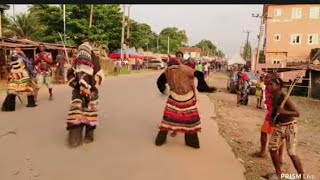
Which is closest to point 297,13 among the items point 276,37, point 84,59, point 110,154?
point 276,37

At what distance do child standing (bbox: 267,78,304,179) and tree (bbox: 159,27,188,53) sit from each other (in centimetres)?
9955

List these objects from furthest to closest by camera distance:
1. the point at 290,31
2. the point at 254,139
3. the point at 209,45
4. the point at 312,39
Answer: the point at 209,45 → the point at 290,31 → the point at 312,39 → the point at 254,139

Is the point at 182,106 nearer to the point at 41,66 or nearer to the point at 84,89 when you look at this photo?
the point at 84,89

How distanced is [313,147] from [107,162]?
5052 millimetres

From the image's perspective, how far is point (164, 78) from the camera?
7820 mm

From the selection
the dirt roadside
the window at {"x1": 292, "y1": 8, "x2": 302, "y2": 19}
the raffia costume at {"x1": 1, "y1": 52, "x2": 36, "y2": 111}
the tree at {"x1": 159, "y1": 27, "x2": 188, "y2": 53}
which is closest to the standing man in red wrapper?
the raffia costume at {"x1": 1, "y1": 52, "x2": 36, "y2": 111}

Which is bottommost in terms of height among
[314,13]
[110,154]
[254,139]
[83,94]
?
[254,139]

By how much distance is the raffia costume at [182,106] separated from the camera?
7.38 metres

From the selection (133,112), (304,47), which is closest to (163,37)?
(304,47)

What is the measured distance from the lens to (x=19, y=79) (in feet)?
36.9

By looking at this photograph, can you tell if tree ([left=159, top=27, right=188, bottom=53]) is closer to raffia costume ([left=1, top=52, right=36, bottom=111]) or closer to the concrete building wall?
the concrete building wall

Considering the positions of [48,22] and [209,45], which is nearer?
[48,22]

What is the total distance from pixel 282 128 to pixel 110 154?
2.70 m

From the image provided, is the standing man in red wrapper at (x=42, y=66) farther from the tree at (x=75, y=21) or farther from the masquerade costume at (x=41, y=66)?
the tree at (x=75, y=21)
